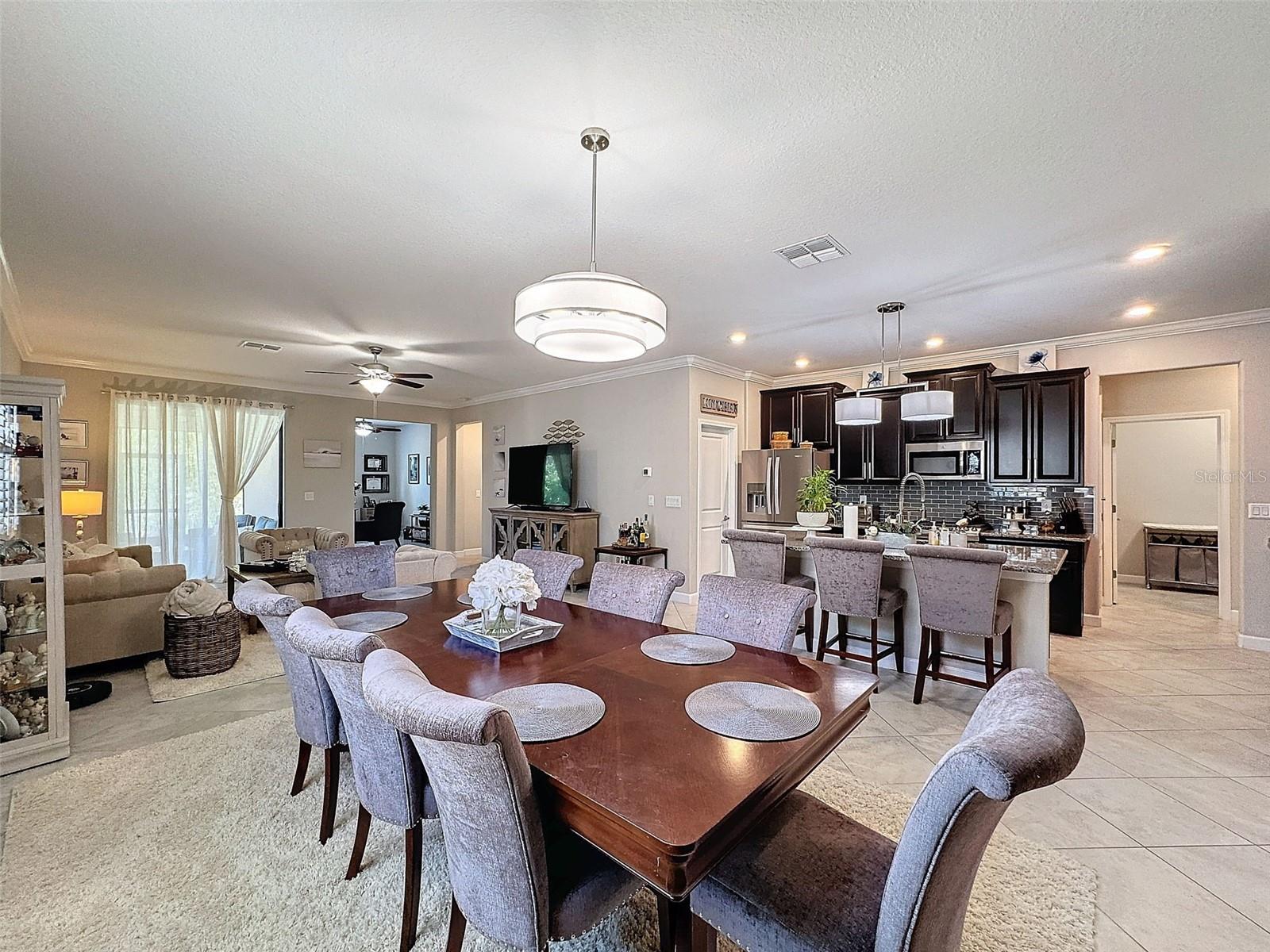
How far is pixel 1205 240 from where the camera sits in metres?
2.89

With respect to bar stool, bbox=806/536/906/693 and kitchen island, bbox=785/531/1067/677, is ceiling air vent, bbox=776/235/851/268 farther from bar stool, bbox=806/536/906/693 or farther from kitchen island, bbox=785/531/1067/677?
kitchen island, bbox=785/531/1067/677

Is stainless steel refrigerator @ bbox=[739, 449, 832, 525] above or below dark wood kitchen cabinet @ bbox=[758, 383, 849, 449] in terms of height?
below

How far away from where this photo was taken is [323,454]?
7.58m

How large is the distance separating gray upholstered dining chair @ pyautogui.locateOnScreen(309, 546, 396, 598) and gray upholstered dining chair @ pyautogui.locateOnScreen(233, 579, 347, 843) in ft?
3.19

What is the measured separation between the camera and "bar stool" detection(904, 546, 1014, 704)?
122 inches

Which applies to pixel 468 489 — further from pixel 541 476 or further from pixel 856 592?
pixel 856 592

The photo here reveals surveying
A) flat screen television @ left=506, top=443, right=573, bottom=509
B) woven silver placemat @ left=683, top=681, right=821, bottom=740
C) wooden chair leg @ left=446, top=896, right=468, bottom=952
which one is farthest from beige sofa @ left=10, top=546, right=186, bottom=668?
woven silver placemat @ left=683, top=681, right=821, bottom=740

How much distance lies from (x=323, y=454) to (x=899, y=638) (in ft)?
24.2

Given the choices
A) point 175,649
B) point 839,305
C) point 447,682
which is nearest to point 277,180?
point 447,682

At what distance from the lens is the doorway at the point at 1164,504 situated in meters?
6.20

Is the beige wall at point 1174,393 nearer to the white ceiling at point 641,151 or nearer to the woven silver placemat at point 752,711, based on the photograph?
the white ceiling at point 641,151

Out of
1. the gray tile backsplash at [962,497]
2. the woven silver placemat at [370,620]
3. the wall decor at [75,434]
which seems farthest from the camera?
the wall decor at [75,434]

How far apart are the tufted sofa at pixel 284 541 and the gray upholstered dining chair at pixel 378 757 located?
4.46 meters

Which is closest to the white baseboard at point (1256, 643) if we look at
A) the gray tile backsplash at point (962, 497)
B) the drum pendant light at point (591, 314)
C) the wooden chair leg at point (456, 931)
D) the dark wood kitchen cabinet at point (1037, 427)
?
the gray tile backsplash at point (962, 497)
